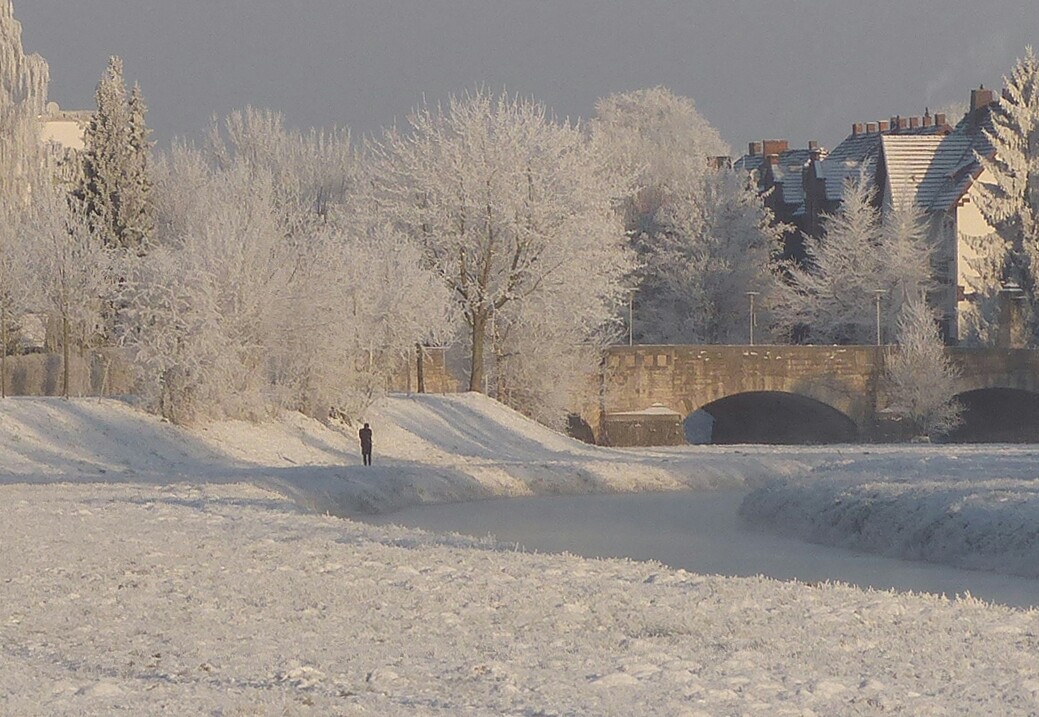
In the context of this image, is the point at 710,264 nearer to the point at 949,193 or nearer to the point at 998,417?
the point at 949,193

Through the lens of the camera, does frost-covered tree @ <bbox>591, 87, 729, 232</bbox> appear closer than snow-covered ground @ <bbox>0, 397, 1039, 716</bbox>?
No

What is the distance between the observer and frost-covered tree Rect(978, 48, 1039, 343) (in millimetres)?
61281

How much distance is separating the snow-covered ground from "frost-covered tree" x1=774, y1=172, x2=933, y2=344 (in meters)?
43.7

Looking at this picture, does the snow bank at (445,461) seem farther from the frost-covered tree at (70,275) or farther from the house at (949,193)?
the house at (949,193)

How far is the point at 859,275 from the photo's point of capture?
61188 mm

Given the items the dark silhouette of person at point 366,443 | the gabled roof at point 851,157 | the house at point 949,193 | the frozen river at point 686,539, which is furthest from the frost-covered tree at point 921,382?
the dark silhouette of person at point 366,443

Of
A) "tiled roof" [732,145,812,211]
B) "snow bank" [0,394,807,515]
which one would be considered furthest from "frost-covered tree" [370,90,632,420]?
"tiled roof" [732,145,812,211]

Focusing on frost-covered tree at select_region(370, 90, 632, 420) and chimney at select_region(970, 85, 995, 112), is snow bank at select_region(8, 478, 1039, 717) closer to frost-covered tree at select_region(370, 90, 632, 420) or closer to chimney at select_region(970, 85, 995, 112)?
frost-covered tree at select_region(370, 90, 632, 420)

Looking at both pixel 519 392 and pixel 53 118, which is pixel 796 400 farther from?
pixel 53 118

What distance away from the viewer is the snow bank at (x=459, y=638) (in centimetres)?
885

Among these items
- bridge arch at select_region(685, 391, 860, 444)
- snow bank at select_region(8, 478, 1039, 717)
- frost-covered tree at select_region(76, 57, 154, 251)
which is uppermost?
frost-covered tree at select_region(76, 57, 154, 251)

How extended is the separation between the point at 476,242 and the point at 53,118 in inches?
2720

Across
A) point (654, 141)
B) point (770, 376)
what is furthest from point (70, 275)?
point (654, 141)

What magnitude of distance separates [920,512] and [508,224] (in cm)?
2530
